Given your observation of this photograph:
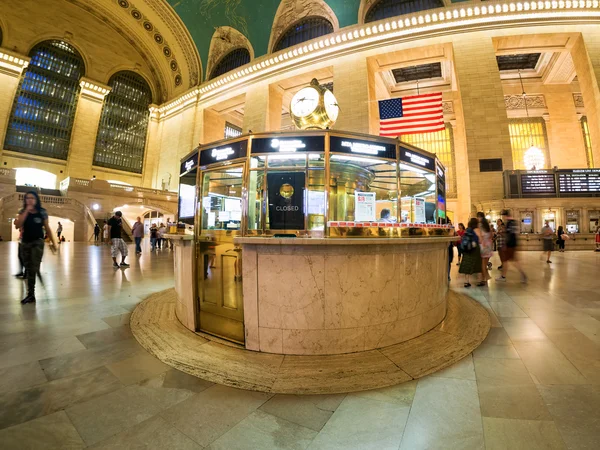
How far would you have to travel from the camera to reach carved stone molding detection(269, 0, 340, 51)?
18797mm

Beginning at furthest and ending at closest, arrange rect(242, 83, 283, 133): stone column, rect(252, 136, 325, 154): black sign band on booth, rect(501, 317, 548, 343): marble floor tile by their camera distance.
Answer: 1. rect(242, 83, 283, 133): stone column
2. rect(252, 136, 325, 154): black sign band on booth
3. rect(501, 317, 548, 343): marble floor tile

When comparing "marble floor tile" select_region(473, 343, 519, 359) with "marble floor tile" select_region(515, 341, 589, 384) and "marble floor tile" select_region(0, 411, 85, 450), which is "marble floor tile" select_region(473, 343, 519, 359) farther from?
"marble floor tile" select_region(0, 411, 85, 450)

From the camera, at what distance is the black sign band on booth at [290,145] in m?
3.26

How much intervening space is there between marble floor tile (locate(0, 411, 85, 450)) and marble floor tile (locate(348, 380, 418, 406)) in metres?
1.87

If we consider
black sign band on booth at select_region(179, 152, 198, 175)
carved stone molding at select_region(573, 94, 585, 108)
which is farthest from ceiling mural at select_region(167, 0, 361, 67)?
carved stone molding at select_region(573, 94, 585, 108)

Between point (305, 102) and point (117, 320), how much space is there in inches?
188

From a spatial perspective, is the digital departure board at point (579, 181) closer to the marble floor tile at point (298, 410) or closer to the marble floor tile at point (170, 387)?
the marble floor tile at point (298, 410)

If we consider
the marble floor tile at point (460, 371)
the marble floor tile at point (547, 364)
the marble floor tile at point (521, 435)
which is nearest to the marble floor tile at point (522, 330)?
the marble floor tile at point (547, 364)

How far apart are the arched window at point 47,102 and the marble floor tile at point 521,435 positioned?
3945cm

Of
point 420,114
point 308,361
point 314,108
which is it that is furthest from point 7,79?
point 308,361

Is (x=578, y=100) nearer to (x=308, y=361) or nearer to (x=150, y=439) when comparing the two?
(x=308, y=361)

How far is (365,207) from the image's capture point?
3.64 meters

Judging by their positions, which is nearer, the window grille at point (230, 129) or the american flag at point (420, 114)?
the american flag at point (420, 114)

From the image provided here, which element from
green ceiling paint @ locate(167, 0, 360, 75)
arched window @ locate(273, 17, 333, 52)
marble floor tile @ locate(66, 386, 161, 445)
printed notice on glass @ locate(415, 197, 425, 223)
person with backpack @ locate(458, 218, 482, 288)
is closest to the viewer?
marble floor tile @ locate(66, 386, 161, 445)
